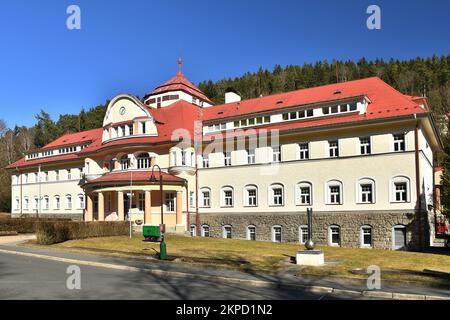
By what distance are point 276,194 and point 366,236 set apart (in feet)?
26.2

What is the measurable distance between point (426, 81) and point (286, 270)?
9149 centimetres

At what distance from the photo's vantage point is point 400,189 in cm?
3106

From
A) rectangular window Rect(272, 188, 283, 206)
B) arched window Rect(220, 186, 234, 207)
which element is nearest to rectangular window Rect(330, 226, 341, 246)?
rectangular window Rect(272, 188, 283, 206)

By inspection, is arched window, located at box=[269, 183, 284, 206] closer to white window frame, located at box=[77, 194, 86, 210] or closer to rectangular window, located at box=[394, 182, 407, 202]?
rectangular window, located at box=[394, 182, 407, 202]

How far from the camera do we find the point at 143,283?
15.0m

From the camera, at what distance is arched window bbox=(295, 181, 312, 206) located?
3500 centimetres

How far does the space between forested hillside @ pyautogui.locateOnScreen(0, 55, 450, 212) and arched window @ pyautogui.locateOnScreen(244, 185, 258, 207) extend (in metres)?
53.5

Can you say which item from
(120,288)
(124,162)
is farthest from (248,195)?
(120,288)

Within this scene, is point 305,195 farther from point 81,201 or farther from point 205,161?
point 81,201

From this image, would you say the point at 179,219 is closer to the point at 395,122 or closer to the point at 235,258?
the point at 235,258

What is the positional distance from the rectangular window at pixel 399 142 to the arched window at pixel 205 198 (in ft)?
53.9

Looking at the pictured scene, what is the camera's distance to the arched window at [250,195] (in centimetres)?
3775

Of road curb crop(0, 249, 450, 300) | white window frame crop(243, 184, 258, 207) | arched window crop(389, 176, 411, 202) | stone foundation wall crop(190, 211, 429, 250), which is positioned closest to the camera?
road curb crop(0, 249, 450, 300)

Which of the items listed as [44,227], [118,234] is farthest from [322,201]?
[44,227]
